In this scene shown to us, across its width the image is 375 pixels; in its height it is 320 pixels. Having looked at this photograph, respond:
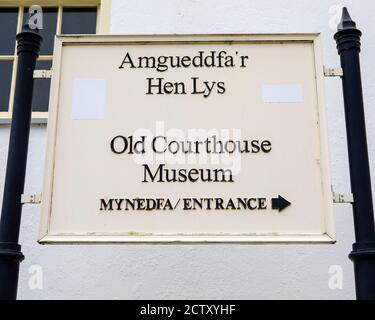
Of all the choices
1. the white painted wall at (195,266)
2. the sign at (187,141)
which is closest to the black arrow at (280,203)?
the sign at (187,141)

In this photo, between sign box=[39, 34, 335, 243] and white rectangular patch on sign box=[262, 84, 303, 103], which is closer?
sign box=[39, 34, 335, 243]

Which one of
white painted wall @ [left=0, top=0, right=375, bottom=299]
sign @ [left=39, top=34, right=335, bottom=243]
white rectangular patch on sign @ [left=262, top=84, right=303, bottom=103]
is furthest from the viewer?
white painted wall @ [left=0, top=0, right=375, bottom=299]

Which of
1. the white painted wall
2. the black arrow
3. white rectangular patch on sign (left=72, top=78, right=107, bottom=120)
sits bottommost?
the white painted wall

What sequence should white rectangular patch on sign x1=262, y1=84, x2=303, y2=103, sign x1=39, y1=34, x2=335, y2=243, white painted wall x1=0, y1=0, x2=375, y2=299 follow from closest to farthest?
sign x1=39, y1=34, x2=335, y2=243, white rectangular patch on sign x1=262, y1=84, x2=303, y2=103, white painted wall x1=0, y1=0, x2=375, y2=299

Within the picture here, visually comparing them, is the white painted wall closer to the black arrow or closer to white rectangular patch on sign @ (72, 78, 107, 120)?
the black arrow

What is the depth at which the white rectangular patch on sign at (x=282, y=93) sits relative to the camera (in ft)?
9.20

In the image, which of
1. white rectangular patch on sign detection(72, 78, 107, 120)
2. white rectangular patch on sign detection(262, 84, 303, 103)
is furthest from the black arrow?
white rectangular patch on sign detection(72, 78, 107, 120)

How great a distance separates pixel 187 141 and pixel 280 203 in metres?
0.56

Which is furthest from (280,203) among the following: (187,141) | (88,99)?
(88,99)

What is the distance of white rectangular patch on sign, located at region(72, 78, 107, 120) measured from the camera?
285 centimetres

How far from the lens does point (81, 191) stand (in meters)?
2.71

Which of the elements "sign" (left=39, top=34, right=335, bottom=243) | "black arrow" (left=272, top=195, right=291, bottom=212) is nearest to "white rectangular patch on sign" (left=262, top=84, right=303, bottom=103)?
"sign" (left=39, top=34, right=335, bottom=243)

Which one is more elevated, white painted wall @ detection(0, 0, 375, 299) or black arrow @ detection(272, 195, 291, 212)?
black arrow @ detection(272, 195, 291, 212)
